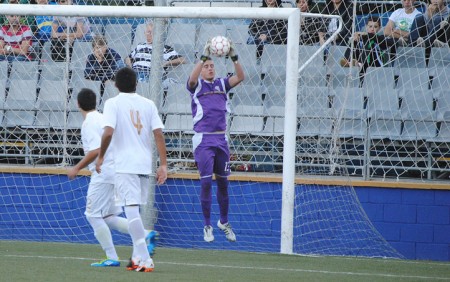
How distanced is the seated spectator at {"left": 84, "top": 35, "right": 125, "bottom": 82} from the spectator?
177 centimetres

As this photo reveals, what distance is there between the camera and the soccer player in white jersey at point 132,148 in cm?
827

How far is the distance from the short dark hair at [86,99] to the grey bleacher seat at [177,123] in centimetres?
362

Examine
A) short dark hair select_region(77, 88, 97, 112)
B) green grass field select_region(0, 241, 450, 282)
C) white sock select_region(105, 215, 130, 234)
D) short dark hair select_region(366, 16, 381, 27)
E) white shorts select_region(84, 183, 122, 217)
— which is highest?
short dark hair select_region(366, 16, 381, 27)

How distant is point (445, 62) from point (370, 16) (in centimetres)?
116

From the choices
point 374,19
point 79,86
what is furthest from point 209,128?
point 374,19

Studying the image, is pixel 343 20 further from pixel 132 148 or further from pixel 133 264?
pixel 133 264

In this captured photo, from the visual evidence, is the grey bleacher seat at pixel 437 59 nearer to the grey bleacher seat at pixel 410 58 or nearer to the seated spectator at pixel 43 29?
the grey bleacher seat at pixel 410 58

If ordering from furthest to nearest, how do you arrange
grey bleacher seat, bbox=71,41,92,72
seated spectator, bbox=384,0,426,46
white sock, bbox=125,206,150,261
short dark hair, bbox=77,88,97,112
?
grey bleacher seat, bbox=71,41,92,72, seated spectator, bbox=384,0,426,46, short dark hair, bbox=77,88,97,112, white sock, bbox=125,206,150,261

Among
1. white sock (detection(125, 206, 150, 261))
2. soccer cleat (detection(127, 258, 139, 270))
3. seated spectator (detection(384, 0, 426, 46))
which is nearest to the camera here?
white sock (detection(125, 206, 150, 261))

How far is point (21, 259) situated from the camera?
9.54 m

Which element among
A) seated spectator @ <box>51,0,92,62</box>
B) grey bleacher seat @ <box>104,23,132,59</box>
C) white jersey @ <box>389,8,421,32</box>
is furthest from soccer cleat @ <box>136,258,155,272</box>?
white jersey @ <box>389,8,421,32</box>

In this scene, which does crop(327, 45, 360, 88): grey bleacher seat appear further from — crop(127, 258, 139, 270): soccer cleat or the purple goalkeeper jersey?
crop(127, 258, 139, 270): soccer cleat

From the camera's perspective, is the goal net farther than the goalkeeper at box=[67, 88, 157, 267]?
Yes

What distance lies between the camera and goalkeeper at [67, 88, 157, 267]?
883 cm
